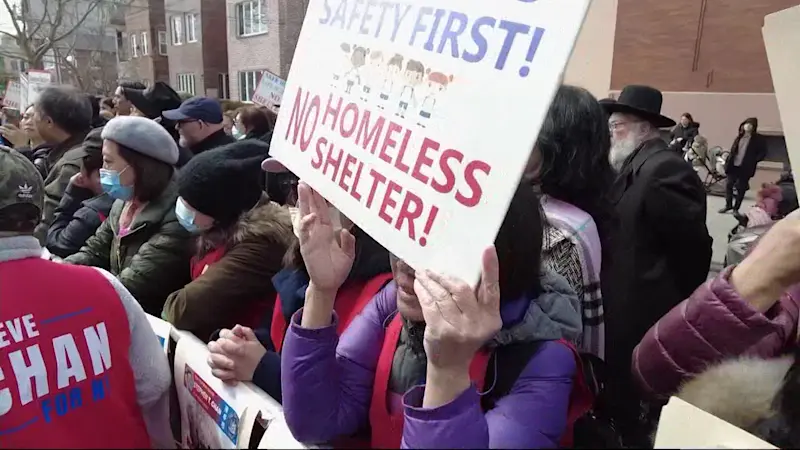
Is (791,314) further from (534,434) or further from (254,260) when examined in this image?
(254,260)

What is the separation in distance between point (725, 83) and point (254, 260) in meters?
19.6

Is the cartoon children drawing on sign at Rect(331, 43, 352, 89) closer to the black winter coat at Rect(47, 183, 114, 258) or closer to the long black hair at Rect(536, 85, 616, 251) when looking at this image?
the long black hair at Rect(536, 85, 616, 251)

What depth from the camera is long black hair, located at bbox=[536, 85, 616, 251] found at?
7.19ft

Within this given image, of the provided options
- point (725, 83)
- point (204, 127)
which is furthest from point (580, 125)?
point (725, 83)

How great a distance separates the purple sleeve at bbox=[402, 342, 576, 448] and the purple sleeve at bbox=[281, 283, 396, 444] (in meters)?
0.33

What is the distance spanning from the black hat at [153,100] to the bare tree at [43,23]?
11.1m

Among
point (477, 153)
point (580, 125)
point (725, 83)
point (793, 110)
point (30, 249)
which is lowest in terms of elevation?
point (725, 83)

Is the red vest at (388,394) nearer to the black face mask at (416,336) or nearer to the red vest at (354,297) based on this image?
the black face mask at (416,336)

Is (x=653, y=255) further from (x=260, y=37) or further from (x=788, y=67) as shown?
(x=260, y=37)

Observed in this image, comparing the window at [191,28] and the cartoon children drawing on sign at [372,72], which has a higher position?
the cartoon children drawing on sign at [372,72]

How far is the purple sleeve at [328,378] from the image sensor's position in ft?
4.56

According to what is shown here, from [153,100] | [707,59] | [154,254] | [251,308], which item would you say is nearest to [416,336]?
[251,308]

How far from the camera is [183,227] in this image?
106 inches

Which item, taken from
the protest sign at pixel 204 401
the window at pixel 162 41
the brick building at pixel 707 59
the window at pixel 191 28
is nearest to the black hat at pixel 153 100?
the protest sign at pixel 204 401
